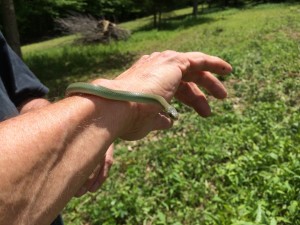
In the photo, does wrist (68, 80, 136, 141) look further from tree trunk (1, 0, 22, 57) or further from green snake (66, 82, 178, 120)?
tree trunk (1, 0, 22, 57)

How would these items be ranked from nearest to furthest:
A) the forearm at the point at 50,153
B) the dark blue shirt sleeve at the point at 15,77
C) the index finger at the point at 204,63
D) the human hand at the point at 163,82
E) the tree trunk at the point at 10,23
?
1. the forearm at the point at 50,153
2. the human hand at the point at 163,82
3. the index finger at the point at 204,63
4. the dark blue shirt sleeve at the point at 15,77
5. the tree trunk at the point at 10,23

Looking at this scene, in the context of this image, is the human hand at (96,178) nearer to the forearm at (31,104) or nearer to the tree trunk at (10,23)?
the forearm at (31,104)

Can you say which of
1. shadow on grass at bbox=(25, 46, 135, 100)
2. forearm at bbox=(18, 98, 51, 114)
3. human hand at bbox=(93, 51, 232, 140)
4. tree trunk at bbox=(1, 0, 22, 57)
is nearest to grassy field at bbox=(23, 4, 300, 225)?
human hand at bbox=(93, 51, 232, 140)

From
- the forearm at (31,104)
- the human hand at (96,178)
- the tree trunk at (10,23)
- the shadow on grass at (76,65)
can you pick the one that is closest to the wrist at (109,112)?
the human hand at (96,178)

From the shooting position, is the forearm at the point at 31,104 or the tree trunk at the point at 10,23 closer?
the forearm at the point at 31,104

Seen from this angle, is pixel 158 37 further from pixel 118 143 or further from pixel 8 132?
pixel 8 132

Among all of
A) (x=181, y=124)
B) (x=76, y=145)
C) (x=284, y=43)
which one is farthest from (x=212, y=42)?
(x=76, y=145)

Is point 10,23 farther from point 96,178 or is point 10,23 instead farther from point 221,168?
point 96,178
